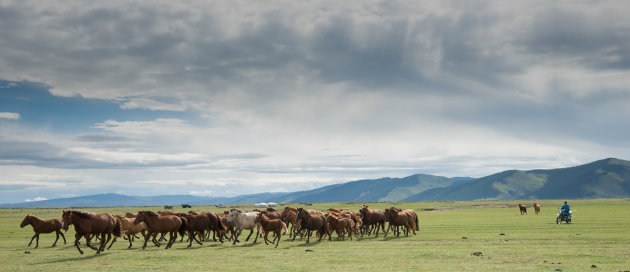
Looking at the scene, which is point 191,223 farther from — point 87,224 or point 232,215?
point 87,224

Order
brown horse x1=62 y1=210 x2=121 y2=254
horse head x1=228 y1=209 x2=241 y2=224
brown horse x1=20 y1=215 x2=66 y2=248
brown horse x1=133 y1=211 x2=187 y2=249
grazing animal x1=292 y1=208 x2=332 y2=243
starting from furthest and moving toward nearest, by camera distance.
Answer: horse head x1=228 y1=209 x2=241 y2=224 → grazing animal x1=292 y1=208 x2=332 y2=243 → brown horse x1=20 y1=215 x2=66 y2=248 → brown horse x1=133 y1=211 x2=187 y2=249 → brown horse x1=62 y1=210 x2=121 y2=254

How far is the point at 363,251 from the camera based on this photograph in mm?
22953

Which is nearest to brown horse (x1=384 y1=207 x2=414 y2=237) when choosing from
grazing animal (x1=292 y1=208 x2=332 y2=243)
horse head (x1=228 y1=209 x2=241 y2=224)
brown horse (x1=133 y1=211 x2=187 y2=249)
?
grazing animal (x1=292 y1=208 x2=332 y2=243)

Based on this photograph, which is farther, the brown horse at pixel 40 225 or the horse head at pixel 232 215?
the horse head at pixel 232 215

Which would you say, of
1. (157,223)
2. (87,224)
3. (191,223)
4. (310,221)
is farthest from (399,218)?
(87,224)

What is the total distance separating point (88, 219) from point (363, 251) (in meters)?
15.7

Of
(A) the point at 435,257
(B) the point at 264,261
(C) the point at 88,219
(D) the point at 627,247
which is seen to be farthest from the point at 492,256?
(C) the point at 88,219

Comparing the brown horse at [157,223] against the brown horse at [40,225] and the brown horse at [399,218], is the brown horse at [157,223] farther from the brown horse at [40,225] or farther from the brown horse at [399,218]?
the brown horse at [399,218]

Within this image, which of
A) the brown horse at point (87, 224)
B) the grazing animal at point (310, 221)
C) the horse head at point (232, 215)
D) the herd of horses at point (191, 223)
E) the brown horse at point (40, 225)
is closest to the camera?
the brown horse at point (87, 224)

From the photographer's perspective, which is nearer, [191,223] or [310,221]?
[191,223]

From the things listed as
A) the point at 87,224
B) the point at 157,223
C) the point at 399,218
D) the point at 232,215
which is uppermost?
the point at 87,224

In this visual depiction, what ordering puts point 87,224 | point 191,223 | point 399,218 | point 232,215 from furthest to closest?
point 399,218, point 232,215, point 191,223, point 87,224

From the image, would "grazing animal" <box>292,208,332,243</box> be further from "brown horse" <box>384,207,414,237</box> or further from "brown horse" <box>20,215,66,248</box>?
"brown horse" <box>20,215,66,248</box>

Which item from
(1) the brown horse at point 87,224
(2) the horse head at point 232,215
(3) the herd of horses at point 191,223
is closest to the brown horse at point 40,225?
(3) the herd of horses at point 191,223
